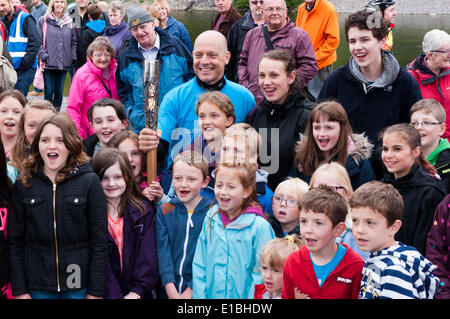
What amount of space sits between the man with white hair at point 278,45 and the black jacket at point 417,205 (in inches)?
91.8

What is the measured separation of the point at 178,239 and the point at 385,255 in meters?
1.51

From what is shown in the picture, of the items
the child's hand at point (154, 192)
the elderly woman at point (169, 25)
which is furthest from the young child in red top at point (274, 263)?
the elderly woman at point (169, 25)

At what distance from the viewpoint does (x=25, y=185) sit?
3703 mm

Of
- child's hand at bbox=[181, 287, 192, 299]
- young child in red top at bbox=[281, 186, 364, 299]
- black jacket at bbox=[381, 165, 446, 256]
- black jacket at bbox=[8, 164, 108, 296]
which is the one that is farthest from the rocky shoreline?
black jacket at bbox=[8, 164, 108, 296]

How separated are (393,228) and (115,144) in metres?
2.26

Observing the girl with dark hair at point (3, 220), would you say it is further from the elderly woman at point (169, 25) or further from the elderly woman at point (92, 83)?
the elderly woman at point (169, 25)

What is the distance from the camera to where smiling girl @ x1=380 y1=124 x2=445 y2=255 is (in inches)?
155

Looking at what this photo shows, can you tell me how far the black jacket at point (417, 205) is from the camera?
12.9ft

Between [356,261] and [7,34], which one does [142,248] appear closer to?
[356,261]

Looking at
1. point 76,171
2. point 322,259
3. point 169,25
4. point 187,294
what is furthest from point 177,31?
point 322,259

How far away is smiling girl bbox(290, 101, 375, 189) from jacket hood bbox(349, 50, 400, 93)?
582 mm

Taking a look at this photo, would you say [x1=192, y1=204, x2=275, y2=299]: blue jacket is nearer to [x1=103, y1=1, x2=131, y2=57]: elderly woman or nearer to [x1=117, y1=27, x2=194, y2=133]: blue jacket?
[x1=117, y1=27, x2=194, y2=133]: blue jacket
